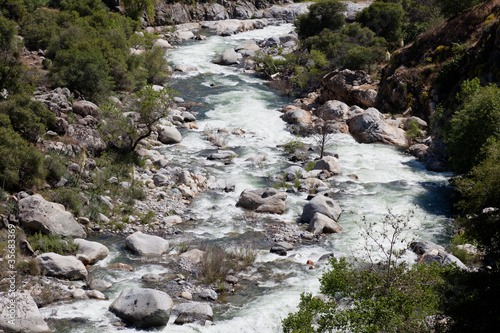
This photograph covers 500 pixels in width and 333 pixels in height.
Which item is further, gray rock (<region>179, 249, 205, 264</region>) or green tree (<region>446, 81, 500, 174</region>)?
green tree (<region>446, 81, 500, 174</region>)

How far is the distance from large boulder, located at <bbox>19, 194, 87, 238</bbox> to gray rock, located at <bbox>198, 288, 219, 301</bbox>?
5476 mm

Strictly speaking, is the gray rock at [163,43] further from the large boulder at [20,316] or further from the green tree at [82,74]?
the large boulder at [20,316]

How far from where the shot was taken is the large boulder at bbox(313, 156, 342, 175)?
24.3 metres

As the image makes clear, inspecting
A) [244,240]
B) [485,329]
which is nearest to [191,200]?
[244,240]

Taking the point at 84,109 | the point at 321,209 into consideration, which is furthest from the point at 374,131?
the point at 84,109

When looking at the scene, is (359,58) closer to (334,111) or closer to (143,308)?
(334,111)

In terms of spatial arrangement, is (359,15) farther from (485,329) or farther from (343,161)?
(485,329)

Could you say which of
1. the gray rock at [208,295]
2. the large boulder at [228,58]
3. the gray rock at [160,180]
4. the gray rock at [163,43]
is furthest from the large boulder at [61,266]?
the gray rock at [163,43]

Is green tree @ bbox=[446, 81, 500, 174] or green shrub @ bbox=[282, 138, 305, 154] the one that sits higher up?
green tree @ bbox=[446, 81, 500, 174]

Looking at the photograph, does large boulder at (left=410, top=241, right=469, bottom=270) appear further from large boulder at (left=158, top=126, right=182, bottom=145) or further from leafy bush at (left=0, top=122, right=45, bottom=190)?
large boulder at (left=158, top=126, right=182, bottom=145)

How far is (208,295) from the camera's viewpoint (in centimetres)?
1323

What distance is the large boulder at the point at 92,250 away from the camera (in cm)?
1476

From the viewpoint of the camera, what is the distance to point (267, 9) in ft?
256

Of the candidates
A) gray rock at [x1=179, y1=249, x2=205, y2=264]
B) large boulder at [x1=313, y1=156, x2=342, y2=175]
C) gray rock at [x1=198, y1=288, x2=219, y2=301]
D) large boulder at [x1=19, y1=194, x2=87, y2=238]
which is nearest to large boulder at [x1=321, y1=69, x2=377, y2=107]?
large boulder at [x1=313, y1=156, x2=342, y2=175]
